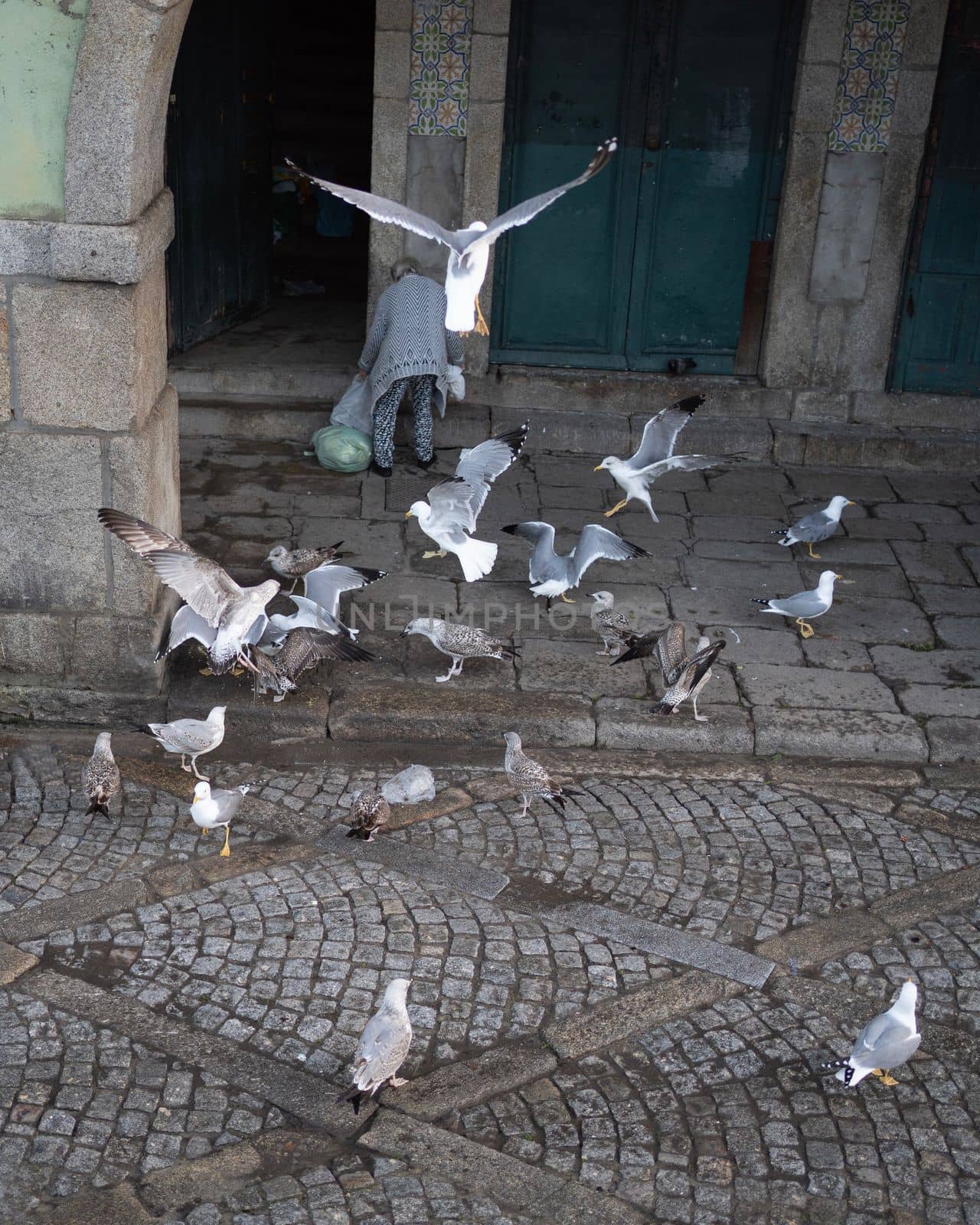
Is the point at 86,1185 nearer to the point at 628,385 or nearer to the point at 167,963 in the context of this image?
the point at 167,963

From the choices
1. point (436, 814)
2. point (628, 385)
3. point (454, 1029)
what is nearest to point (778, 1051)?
point (454, 1029)

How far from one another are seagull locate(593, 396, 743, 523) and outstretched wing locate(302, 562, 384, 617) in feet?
5.25

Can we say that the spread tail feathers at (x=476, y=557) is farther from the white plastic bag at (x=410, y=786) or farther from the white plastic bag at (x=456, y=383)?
the white plastic bag at (x=456, y=383)

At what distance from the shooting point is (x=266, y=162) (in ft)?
37.0

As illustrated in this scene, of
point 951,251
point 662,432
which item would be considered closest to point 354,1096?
point 662,432

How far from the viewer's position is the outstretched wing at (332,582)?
23.4ft

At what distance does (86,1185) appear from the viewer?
426 centimetres

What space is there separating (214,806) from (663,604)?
3235 mm

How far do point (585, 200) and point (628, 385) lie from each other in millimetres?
1354

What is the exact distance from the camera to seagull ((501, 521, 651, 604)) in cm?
750

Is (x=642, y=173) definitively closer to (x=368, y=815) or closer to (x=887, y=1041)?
(x=368, y=815)

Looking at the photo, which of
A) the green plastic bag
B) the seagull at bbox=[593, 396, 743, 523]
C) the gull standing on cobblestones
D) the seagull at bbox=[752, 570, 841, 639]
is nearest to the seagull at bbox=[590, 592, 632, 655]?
the gull standing on cobblestones

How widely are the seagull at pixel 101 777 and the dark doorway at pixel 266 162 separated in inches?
198

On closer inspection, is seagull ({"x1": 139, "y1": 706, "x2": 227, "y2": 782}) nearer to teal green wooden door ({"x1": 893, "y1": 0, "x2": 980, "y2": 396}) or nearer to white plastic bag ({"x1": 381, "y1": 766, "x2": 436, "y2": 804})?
white plastic bag ({"x1": 381, "y1": 766, "x2": 436, "y2": 804})
